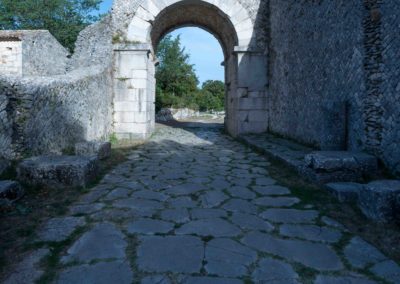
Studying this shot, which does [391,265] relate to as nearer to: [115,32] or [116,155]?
[116,155]

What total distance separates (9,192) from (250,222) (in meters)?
2.11

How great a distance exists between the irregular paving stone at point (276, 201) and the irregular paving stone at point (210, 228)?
0.64 m

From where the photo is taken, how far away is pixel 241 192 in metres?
3.53

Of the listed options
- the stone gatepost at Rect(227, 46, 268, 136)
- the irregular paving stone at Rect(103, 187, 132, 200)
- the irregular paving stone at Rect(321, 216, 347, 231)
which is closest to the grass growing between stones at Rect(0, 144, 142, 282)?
the irregular paving stone at Rect(103, 187, 132, 200)

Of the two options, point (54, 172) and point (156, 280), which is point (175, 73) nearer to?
point (54, 172)

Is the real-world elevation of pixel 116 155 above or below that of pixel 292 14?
below

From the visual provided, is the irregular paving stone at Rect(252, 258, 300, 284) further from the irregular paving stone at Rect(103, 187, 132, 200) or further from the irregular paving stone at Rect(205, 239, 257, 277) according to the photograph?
the irregular paving stone at Rect(103, 187, 132, 200)

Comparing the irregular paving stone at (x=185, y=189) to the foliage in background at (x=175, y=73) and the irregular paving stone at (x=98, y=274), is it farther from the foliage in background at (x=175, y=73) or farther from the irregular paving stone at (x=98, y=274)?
the foliage in background at (x=175, y=73)

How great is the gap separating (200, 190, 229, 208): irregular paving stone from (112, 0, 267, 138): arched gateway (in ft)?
15.9

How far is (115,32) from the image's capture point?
795cm

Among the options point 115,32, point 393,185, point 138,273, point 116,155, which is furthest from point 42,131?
point 115,32

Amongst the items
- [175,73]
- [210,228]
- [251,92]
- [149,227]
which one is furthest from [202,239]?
[175,73]

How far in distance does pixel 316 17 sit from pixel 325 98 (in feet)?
5.01

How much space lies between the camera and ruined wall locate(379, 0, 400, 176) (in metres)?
3.48
